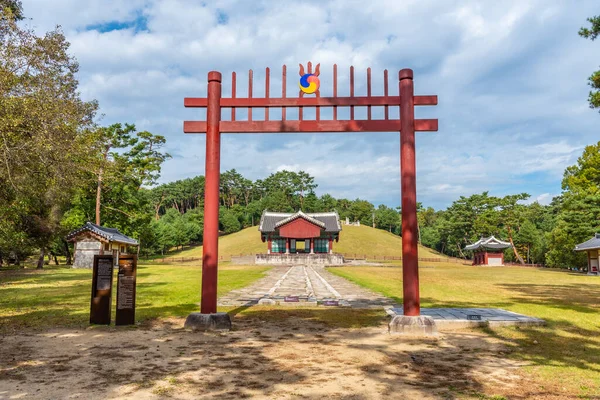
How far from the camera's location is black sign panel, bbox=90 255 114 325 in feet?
28.9

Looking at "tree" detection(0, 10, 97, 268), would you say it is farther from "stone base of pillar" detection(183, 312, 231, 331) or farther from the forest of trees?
"stone base of pillar" detection(183, 312, 231, 331)

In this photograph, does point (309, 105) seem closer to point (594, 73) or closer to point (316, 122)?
point (316, 122)

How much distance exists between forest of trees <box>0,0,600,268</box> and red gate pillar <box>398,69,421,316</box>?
6586 mm

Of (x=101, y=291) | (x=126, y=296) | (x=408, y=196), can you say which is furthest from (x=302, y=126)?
(x=101, y=291)

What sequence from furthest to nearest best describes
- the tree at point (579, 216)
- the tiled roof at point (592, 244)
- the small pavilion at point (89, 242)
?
the tree at point (579, 216) < the tiled roof at point (592, 244) < the small pavilion at point (89, 242)

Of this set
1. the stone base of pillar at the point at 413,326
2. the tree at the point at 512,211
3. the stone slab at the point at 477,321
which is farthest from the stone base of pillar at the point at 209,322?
the tree at the point at 512,211

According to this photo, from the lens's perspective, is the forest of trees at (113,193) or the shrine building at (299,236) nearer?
the forest of trees at (113,193)

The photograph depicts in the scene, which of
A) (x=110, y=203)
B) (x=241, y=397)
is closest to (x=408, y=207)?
(x=241, y=397)

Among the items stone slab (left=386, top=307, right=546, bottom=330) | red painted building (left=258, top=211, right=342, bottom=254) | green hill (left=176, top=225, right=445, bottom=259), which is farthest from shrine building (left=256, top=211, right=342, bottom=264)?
stone slab (left=386, top=307, right=546, bottom=330)

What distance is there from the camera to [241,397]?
4281 millimetres

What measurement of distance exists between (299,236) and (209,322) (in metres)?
41.5

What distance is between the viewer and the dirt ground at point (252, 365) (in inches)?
178

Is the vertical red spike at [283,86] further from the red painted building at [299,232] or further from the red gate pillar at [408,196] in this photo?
the red painted building at [299,232]

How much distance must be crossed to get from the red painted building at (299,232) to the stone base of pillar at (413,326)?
4137 cm
